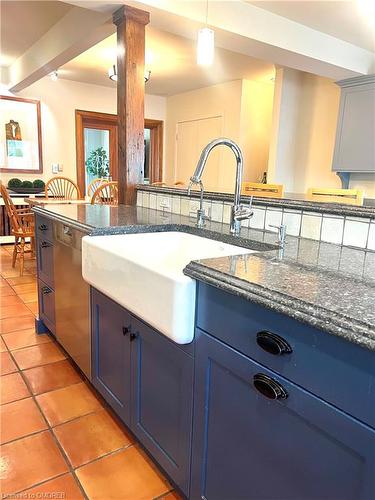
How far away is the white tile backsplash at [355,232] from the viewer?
4.16ft

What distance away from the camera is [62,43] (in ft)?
11.1

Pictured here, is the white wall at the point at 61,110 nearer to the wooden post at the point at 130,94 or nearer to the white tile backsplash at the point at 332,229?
the wooden post at the point at 130,94

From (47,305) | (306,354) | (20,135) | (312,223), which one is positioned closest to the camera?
(306,354)

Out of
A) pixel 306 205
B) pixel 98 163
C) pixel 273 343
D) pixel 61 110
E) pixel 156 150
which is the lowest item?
pixel 273 343

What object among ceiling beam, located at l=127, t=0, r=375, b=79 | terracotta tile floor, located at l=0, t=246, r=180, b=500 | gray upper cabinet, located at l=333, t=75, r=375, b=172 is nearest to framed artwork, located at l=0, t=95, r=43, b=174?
ceiling beam, located at l=127, t=0, r=375, b=79

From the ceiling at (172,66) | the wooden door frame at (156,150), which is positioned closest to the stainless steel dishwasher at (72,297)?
the ceiling at (172,66)

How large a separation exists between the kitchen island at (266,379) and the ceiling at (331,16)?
234 centimetres

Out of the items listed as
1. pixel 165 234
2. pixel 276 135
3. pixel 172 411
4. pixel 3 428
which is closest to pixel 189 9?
pixel 165 234

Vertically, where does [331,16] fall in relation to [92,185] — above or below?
above

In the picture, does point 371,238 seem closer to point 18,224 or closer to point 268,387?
point 268,387

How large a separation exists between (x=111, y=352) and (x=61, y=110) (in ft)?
15.8

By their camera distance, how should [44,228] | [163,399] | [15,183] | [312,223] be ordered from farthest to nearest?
[15,183] → [44,228] → [312,223] → [163,399]

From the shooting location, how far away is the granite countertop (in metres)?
0.65

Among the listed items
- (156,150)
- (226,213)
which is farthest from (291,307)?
(156,150)
